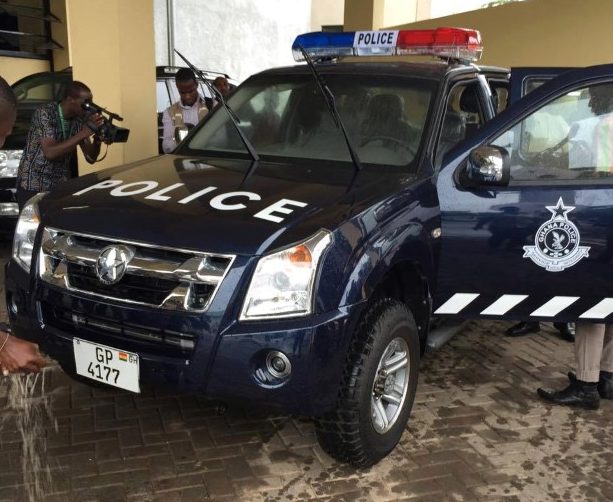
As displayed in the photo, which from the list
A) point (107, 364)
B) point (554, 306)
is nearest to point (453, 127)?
point (554, 306)

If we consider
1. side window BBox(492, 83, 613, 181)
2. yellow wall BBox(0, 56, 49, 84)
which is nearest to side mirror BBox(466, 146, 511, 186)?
side window BBox(492, 83, 613, 181)

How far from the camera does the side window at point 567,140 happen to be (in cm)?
319

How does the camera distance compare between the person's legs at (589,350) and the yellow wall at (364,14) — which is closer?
the person's legs at (589,350)

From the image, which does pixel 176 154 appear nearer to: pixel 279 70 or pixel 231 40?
pixel 279 70

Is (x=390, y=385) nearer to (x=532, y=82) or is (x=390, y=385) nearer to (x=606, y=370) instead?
(x=606, y=370)

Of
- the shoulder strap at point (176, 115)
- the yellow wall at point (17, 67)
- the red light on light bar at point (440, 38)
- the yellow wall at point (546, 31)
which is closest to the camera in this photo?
the red light on light bar at point (440, 38)

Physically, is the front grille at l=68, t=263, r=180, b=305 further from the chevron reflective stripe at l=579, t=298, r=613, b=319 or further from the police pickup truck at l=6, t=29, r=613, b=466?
the chevron reflective stripe at l=579, t=298, r=613, b=319


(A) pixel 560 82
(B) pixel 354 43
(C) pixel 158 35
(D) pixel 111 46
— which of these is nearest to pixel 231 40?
(C) pixel 158 35

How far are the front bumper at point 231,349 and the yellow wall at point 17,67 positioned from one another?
11405 millimetres

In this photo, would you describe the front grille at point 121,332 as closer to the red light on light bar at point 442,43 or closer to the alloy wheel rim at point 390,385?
the alloy wheel rim at point 390,385

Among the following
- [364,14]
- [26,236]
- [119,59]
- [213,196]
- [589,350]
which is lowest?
[589,350]

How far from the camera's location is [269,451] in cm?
311

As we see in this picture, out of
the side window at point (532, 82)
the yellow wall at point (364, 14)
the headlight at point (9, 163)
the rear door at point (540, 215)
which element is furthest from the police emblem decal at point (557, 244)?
the yellow wall at point (364, 14)

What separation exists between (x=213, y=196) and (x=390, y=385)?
1220 millimetres
